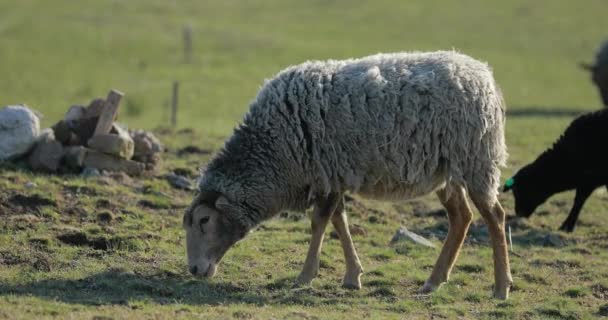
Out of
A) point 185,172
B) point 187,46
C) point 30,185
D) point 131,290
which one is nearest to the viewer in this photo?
point 131,290

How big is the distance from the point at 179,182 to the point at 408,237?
3977mm

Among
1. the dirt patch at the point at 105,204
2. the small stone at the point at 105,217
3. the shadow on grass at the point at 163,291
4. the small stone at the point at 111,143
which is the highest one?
the small stone at the point at 111,143

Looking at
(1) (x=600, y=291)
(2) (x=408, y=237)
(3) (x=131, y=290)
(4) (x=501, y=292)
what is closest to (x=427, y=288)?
(4) (x=501, y=292)

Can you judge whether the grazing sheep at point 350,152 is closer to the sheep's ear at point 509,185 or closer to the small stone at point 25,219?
the small stone at point 25,219

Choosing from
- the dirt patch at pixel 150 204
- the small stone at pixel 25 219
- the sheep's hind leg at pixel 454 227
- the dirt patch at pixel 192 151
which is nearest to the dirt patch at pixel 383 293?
the sheep's hind leg at pixel 454 227

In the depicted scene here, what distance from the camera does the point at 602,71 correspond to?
29.9m

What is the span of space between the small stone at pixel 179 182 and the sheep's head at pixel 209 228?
13.6 ft

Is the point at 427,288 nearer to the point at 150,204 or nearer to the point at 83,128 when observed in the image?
the point at 150,204

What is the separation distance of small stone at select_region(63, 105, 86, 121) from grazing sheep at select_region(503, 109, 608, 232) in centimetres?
694

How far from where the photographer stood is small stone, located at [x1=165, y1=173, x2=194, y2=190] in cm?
1521

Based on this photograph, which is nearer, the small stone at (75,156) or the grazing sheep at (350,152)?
the grazing sheep at (350,152)

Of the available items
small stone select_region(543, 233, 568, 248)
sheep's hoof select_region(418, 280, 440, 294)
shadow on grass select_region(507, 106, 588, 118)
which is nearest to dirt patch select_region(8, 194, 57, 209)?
sheep's hoof select_region(418, 280, 440, 294)

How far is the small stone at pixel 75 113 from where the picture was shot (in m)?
15.4

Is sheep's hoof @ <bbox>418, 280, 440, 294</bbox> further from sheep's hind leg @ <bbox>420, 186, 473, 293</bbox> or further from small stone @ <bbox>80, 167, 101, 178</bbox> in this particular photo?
small stone @ <bbox>80, 167, 101, 178</bbox>
